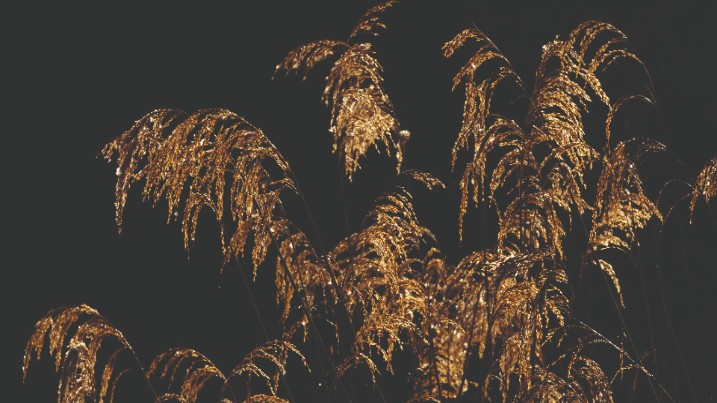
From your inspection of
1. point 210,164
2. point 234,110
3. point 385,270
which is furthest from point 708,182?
point 234,110

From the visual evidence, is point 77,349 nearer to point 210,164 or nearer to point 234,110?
point 210,164

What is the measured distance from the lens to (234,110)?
475 cm

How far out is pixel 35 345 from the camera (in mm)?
2479

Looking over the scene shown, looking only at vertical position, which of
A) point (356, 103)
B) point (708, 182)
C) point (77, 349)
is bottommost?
point (77, 349)

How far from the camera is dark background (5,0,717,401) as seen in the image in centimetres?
461

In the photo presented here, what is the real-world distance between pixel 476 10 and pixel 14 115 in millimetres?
2073

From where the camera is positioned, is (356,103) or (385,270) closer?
(356,103)

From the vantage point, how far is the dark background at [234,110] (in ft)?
15.1

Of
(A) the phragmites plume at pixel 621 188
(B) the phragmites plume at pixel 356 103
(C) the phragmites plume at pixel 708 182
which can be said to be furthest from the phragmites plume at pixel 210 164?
(C) the phragmites plume at pixel 708 182

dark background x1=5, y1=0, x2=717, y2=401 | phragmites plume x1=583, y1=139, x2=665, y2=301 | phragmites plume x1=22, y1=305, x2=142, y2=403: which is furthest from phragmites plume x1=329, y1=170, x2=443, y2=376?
dark background x1=5, y1=0, x2=717, y2=401

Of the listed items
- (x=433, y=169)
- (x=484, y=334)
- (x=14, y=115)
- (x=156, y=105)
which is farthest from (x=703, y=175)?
(x=14, y=115)

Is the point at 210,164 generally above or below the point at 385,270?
above

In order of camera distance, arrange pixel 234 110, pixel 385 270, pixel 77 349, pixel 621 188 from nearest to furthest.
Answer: pixel 621 188, pixel 77 349, pixel 385 270, pixel 234 110

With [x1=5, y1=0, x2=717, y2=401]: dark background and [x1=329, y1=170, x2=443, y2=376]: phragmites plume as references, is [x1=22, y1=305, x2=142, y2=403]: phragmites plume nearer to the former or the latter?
[x1=329, y1=170, x2=443, y2=376]: phragmites plume
